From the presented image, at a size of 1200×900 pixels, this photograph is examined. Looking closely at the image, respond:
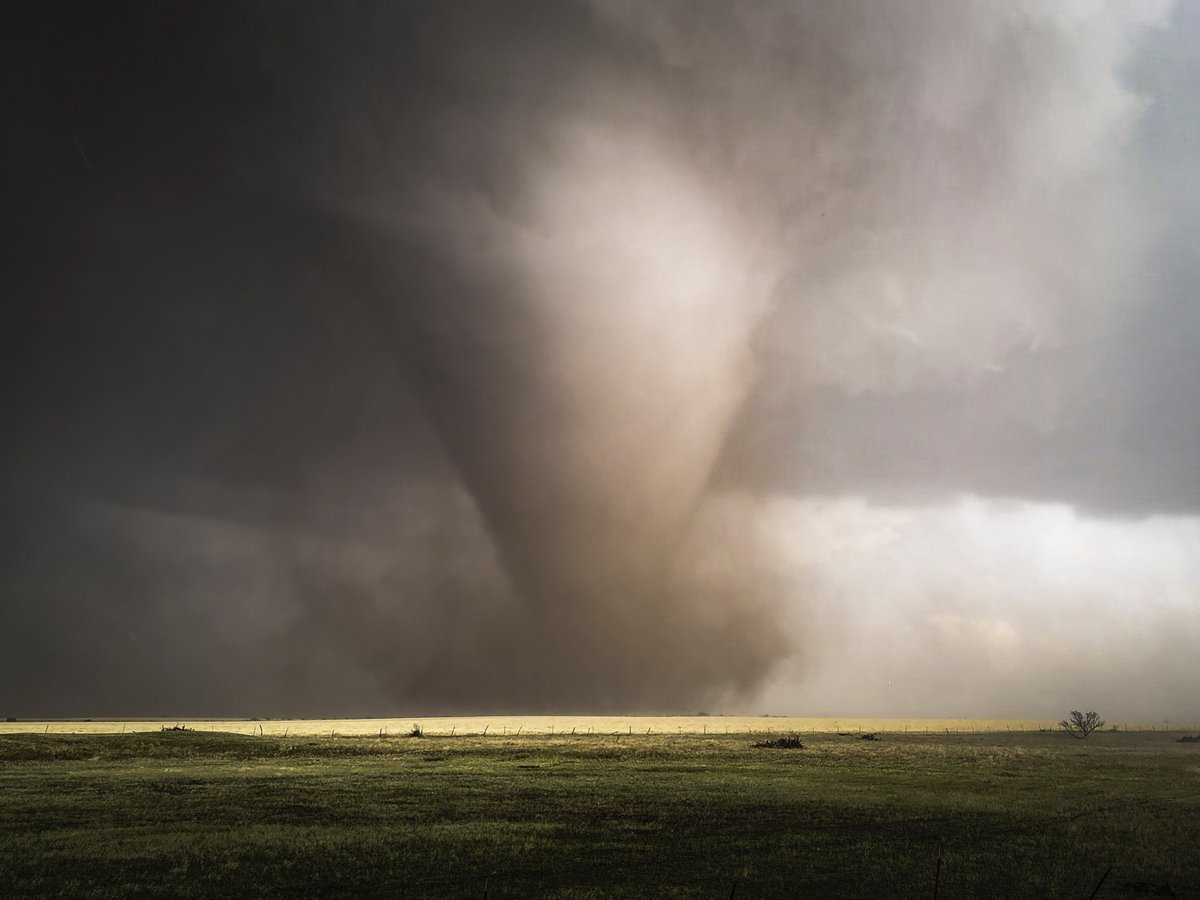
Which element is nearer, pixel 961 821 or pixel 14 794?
pixel 961 821

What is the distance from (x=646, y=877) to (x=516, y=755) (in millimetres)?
53172

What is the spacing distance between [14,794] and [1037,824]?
54.2 metres

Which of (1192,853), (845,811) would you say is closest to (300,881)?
(845,811)

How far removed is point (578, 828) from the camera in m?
35.7

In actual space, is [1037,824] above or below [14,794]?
below

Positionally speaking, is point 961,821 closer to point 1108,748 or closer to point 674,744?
point 674,744

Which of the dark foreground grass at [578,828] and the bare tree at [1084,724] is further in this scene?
the bare tree at [1084,724]

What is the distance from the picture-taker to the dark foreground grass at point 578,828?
2606 centimetres

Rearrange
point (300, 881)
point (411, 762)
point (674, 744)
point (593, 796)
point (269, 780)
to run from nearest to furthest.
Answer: point (300, 881), point (593, 796), point (269, 780), point (411, 762), point (674, 744)

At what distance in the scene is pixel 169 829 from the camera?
3409 cm

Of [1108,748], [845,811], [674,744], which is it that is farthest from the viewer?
[1108,748]

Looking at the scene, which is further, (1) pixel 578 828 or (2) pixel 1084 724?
(2) pixel 1084 724

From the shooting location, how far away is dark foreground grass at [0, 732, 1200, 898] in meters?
26.1

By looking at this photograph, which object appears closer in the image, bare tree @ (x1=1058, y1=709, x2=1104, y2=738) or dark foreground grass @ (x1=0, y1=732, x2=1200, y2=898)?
dark foreground grass @ (x1=0, y1=732, x2=1200, y2=898)
